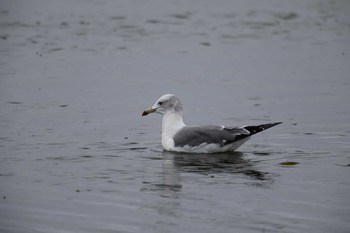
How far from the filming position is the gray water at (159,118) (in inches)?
359

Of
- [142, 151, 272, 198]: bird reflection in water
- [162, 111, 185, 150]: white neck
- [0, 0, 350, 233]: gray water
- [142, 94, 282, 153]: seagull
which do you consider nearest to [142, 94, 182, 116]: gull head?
[162, 111, 185, 150]: white neck

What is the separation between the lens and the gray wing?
12.3 m

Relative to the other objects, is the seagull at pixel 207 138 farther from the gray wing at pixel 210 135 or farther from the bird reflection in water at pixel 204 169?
the bird reflection in water at pixel 204 169

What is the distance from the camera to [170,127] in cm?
1274

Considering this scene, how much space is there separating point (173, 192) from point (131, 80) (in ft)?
27.9

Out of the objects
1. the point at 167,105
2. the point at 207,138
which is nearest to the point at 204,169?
the point at 207,138

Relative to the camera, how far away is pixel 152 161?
11.7 m

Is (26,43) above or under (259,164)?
above

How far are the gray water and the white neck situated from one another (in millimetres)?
204

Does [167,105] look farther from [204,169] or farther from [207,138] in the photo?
[204,169]

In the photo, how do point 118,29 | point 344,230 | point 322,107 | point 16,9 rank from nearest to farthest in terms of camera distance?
point 344,230
point 322,107
point 118,29
point 16,9

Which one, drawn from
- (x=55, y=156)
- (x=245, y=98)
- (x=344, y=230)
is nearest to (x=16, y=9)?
(x=245, y=98)

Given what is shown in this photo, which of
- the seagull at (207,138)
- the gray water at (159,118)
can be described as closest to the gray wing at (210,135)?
the seagull at (207,138)

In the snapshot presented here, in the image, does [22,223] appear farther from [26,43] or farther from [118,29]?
[118,29]
